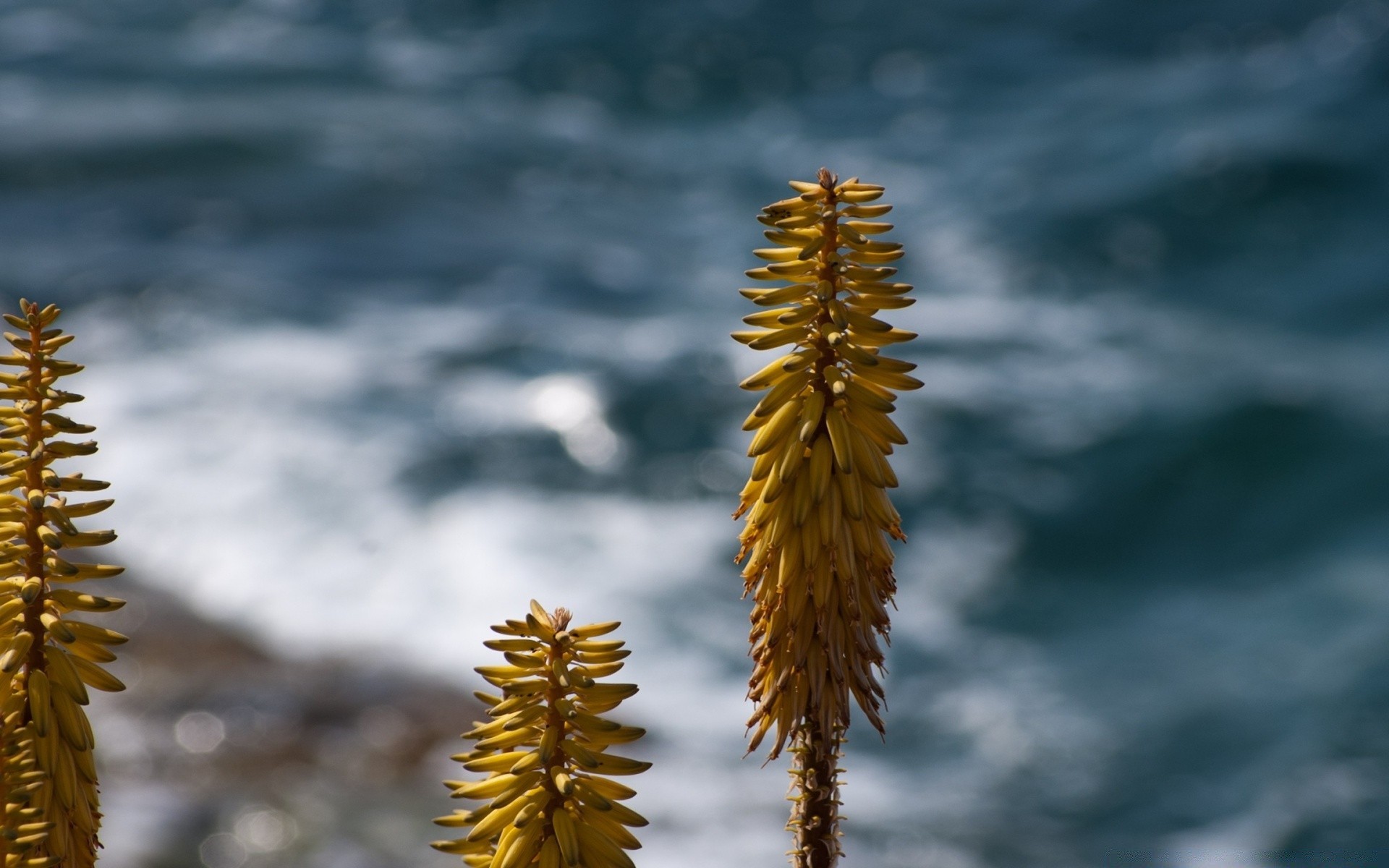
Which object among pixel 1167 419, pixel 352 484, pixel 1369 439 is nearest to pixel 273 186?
pixel 352 484

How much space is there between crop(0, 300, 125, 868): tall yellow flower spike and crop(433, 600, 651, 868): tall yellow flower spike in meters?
0.66

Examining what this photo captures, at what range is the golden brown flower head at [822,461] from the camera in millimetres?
2883

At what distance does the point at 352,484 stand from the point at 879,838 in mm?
9004

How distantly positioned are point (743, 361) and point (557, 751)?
2096cm

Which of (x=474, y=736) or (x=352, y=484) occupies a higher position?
(x=352, y=484)

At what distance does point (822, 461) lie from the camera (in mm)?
3111

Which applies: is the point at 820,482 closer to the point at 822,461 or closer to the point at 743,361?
the point at 822,461

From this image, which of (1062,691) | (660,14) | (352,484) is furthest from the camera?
(660,14)

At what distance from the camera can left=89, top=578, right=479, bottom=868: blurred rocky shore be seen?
13.8 meters

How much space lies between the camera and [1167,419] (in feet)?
71.2

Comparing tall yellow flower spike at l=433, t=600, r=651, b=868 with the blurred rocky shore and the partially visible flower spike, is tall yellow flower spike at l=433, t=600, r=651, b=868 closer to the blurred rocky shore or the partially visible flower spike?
the partially visible flower spike

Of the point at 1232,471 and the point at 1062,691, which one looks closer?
the point at 1062,691

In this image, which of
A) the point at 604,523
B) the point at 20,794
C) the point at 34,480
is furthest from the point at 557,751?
the point at 604,523

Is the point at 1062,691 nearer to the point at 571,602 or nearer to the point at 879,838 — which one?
the point at 879,838
